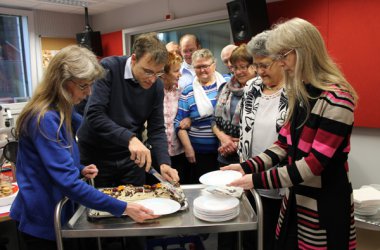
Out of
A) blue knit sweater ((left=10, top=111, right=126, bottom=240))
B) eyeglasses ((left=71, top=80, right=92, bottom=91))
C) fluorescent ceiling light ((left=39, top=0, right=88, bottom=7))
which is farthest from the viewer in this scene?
fluorescent ceiling light ((left=39, top=0, right=88, bottom=7))

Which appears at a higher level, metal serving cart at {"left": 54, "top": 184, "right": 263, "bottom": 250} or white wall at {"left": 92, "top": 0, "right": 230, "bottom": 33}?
white wall at {"left": 92, "top": 0, "right": 230, "bottom": 33}

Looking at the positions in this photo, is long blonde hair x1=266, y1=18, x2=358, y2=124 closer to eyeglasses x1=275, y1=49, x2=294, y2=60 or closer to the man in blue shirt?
eyeglasses x1=275, y1=49, x2=294, y2=60

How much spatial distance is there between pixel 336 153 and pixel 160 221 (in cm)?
67

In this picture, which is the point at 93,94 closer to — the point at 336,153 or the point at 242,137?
the point at 242,137

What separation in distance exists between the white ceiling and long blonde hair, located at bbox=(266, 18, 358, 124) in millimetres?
4396

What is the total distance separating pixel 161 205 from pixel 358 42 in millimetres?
2344

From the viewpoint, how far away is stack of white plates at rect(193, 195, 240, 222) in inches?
47.8

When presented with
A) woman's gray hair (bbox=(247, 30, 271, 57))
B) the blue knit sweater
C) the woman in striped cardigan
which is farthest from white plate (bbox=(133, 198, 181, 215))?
woman's gray hair (bbox=(247, 30, 271, 57))

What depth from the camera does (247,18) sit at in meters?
3.24

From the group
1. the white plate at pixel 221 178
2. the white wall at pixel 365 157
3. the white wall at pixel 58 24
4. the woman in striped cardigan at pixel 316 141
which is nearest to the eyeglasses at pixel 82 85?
the white plate at pixel 221 178

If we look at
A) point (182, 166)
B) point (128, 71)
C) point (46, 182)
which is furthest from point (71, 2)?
point (46, 182)

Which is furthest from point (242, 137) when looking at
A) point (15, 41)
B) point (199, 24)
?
point (15, 41)

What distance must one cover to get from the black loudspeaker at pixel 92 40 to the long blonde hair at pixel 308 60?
A: 16.1 ft

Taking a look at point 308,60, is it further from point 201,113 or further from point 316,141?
point 201,113
